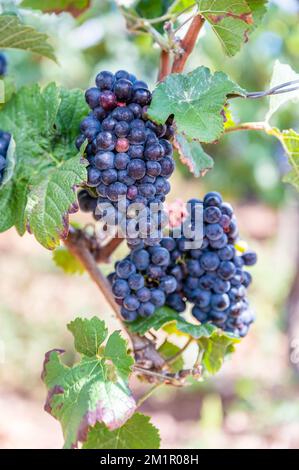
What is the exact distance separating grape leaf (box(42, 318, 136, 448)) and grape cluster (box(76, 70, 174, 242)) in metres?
0.23

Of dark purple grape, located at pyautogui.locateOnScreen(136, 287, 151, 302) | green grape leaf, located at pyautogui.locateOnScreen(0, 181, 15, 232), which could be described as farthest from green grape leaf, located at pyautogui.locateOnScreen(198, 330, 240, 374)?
green grape leaf, located at pyautogui.locateOnScreen(0, 181, 15, 232)

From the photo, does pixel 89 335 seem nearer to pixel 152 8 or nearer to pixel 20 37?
pixel 20 37

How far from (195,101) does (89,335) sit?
434mm

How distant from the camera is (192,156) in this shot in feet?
3.43

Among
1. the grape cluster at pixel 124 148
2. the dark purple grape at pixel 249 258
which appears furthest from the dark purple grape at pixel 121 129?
the dark purple grape at pixel 249 258

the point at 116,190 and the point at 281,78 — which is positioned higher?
the point at 281,78

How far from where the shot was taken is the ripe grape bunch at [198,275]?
111 centimetres

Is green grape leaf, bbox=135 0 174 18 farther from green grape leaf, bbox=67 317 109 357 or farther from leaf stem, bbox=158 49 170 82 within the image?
green grape leaf, bbox=67 317 109 357

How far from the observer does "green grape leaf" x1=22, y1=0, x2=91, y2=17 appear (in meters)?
1.34

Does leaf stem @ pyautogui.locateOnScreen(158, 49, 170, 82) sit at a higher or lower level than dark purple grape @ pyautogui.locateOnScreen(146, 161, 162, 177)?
higher

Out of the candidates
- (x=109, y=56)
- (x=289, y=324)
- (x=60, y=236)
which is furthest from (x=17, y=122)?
(x=289, y=324)

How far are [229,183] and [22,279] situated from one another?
246 centimetres

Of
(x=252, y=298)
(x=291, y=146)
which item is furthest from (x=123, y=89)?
(x=252, y=298)

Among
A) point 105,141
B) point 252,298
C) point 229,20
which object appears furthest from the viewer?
point 252,298
